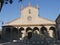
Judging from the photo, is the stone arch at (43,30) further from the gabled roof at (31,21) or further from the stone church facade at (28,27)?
the gabled roof at (31,21)

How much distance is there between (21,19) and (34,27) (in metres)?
3.72

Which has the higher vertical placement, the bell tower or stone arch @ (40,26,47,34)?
the bell tower

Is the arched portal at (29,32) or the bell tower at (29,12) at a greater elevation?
the bell tower at (29,12)

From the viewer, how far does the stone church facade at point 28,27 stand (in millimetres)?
42062

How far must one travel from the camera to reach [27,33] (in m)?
43.2

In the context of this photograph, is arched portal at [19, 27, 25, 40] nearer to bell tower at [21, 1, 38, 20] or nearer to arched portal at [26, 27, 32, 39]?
arched portal at [26, 27, 32, 39]

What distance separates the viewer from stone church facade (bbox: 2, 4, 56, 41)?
1656 inches

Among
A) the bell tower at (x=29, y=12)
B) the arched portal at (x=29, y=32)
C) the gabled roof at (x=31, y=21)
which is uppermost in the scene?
the bell tower at (x=29, y=12)

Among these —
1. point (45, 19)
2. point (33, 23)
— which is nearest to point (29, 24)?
point (33, 23)

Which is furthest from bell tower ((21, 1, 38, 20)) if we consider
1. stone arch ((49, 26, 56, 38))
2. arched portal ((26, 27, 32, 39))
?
stone arch ((49, 26, 56, 38))

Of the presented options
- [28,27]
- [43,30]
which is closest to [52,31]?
[43,30]

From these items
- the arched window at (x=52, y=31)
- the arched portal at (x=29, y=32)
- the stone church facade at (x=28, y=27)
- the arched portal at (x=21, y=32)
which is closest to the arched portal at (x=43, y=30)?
the stone church facade at (x=28, y=27)

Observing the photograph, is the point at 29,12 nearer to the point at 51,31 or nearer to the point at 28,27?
the point at 28,27

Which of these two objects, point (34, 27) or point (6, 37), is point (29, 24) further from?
point (6, 37)
